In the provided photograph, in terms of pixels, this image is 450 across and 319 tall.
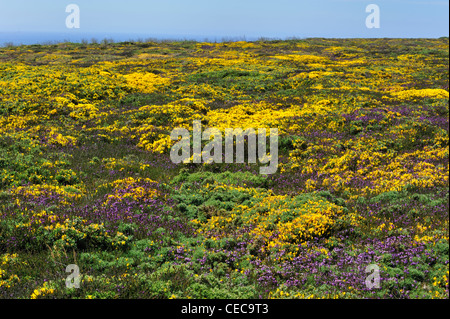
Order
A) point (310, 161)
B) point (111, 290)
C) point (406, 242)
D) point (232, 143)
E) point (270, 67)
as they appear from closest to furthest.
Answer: point (111, 290)
point (406, 242)
point (310, 161)
point (232, 143)
point (270, 67)

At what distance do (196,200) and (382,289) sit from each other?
6.68m

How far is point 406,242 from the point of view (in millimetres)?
7215

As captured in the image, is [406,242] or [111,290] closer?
[111,290]

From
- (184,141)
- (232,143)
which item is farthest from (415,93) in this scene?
(184,141)

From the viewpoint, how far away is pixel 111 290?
575 cm

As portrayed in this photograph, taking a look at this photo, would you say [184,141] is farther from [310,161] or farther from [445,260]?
[445,260]

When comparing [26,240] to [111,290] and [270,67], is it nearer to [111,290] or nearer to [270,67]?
[111,290]

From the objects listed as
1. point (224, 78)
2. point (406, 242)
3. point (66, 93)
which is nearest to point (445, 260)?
point (406, 242)

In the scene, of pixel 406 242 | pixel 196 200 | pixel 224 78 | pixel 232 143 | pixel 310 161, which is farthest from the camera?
pixel 224 78

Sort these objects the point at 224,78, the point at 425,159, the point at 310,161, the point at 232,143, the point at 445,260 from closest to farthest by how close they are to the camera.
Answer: the point at 445,260 < the point at 425,159 < the point at 310,161 < the point at 232,143 < the point at 224,78

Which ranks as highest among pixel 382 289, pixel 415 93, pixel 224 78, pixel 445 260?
pixel 224 78

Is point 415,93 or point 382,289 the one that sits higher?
point 415,93

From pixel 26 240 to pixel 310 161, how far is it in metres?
11.2

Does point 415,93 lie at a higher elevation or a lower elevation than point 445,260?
higher
